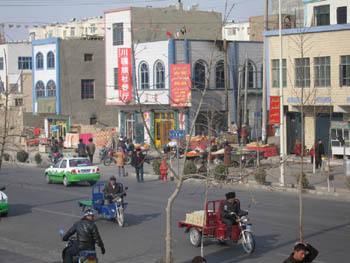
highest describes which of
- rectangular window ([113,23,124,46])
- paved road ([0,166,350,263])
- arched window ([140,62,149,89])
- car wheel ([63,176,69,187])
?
rectangular window ([113,23,124,46])

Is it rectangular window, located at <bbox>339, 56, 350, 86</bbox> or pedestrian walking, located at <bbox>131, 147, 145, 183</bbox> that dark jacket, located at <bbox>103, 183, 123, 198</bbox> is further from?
rectangular window, located at <bbox>339, 56, 350, 86</bbox>

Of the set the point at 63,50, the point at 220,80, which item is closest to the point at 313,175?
the point at 220,80

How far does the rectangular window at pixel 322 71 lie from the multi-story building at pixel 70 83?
2845cm

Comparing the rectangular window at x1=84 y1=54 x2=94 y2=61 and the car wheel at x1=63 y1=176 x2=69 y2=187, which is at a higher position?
the rectangular window at x1=84 y1=54 x2=94 y2=61

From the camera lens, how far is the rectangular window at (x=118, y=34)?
163ft

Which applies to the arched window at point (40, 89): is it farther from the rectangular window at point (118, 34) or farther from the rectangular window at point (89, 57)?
the rectangular window at point (118, 34)

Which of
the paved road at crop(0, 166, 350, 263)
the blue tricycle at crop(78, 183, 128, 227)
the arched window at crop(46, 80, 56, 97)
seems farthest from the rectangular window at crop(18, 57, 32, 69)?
the blue tricycle at crop(78, 183, 128, 227)

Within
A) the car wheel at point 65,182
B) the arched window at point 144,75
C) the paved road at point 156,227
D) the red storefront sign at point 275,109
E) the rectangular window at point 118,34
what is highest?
the rectangular window at point 118,34

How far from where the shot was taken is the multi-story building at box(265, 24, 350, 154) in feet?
104

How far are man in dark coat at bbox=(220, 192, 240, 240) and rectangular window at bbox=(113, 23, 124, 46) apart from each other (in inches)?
1469

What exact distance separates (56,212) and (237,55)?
95.5ft

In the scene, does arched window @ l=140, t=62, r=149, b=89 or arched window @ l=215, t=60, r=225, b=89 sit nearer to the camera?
arched window @ l=215, t=60, r=225, b=89

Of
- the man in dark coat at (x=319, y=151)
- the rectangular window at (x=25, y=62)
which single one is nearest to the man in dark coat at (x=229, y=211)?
the man in dark coat at (x=319, y=151)

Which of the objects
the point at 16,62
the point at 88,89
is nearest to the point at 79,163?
the point at 88,89
